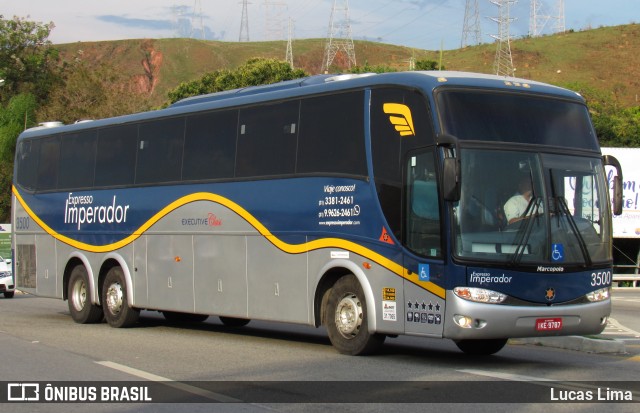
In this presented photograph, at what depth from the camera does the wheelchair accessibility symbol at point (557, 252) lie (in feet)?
39.0

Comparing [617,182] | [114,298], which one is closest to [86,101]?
[114,298]

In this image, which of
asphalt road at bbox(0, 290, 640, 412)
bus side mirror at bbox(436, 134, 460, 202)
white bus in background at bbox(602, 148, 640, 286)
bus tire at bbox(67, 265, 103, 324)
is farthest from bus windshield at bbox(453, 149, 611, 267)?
white bus in background at bbox(602, 148, 640, 286)

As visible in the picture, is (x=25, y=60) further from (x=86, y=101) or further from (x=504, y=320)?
(x=504, y=320)

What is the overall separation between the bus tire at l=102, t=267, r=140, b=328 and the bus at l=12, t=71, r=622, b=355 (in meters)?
0.49

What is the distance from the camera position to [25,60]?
80875mm

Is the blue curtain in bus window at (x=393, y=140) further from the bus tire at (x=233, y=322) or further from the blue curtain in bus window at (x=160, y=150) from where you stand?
the bus tire at (x=233, y=322)

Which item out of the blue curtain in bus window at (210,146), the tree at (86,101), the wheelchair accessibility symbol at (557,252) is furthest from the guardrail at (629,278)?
the tree at (86,101)

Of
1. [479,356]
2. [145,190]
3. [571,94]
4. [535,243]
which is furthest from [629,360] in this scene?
[145,190]

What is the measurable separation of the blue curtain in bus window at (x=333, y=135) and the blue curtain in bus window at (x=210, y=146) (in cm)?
184

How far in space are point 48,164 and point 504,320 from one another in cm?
1245

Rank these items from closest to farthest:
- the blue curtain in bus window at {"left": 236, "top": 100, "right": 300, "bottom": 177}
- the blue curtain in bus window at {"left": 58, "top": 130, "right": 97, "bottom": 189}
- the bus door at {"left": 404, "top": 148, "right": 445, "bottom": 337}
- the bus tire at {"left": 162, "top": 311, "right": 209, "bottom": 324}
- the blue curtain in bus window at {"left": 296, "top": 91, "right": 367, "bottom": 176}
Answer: the bus door at {"left": 404, "top": 148, "right": 445, "bottom": 337}, the blue curtain in bus window at {"left": 296, "top": 91, "right": 367, "bottom": 176}, the blue curtain in bus window at {"left": 236, "top": 100, "right": 300, "bottom": 177}, the blue curtain in bus window at {"left": 58, "top": 130, "right": 97, "bottom": 189}, the bus tire at {"left": 162, "top": 311, "right": 209, "bottom": 324}

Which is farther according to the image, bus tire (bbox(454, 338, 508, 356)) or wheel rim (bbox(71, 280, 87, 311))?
wheel rim (bbox(71, 280, 87, 311))

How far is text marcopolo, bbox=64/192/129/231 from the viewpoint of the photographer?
725 inches

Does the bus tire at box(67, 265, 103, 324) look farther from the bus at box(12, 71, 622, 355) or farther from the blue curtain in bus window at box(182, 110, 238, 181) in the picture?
the blue curtain in bus window at box(182, 110, 238, 181)
